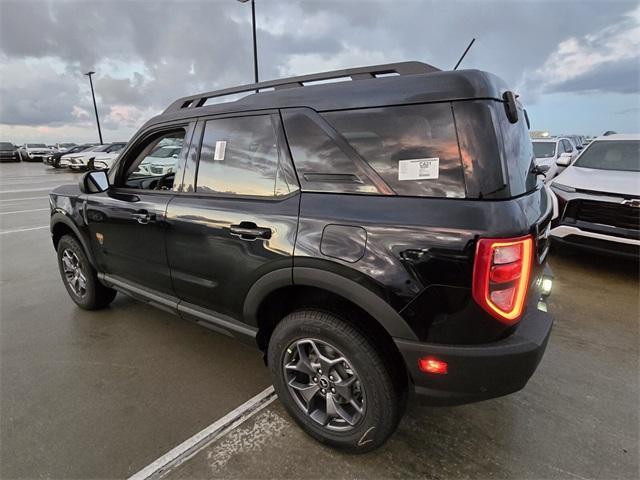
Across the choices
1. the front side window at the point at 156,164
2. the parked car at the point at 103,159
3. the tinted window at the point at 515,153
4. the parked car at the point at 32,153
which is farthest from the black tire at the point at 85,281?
the parked car at the point at 32,153

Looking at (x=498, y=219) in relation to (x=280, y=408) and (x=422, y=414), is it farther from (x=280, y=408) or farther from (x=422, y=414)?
(x=280, y=408)

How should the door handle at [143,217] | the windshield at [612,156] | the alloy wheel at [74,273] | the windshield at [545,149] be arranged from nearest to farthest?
1. the door handle at [143,217]
2. the alloy wheel at [74,273]
3. the windshield at [612,156]
4. the windshield at [545,149]

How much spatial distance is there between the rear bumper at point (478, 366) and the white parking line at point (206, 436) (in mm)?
1138

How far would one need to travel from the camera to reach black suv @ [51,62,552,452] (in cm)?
162

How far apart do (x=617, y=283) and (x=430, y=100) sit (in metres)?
4.27

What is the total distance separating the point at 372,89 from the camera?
74.3 inches

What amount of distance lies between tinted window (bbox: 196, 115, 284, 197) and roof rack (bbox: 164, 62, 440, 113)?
0.27 meters

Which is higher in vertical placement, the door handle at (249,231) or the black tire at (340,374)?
the door handle at (249,231)

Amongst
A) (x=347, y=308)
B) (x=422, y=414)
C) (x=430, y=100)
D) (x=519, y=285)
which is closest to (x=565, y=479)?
(x=422, y=414)

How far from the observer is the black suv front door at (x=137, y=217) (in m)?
2.72

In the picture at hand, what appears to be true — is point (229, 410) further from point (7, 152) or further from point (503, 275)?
point (7, 152)

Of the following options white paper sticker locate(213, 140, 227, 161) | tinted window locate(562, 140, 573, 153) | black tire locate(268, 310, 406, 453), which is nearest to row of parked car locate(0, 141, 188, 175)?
white paper sticker locate(213, 140, 227, 161)

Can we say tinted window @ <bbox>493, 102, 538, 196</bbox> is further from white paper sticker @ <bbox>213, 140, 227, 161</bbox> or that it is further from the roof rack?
white paper sticker @ <bbox>213, 140, 227, 161</bbox>

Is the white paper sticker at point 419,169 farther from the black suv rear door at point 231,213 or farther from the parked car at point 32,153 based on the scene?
the parked car at point 32,153
